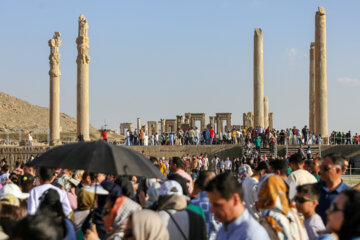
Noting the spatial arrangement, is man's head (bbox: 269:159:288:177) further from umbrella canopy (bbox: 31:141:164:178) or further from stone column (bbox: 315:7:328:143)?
stone column (bbox: 315:7:328:143)

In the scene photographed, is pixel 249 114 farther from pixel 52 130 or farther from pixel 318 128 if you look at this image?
pixel 52 130

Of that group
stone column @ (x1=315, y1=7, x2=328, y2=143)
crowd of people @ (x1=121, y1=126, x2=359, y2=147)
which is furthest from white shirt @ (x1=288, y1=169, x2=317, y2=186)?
stone column @ (x1=315, y1=7, x2=328, y2=143)

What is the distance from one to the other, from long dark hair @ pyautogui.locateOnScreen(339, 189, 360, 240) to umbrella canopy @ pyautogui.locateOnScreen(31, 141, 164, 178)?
275cm

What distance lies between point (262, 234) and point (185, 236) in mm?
1124

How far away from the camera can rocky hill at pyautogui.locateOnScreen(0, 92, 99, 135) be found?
86.2m

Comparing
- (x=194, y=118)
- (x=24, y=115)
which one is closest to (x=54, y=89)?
(x=194, y=118)

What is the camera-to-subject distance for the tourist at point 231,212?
4.53 metres

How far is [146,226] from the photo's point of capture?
14.6 ft

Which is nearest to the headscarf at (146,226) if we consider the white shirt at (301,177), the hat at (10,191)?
the hat at (10,191)

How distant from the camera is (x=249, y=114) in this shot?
2479 inches

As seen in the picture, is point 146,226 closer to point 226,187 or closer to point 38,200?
point 226,187

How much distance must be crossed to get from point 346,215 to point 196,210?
99.9 inches

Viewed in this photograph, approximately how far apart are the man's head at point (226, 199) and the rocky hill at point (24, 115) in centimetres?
8054

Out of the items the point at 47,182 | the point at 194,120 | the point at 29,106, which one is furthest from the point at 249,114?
the point at 47,182
